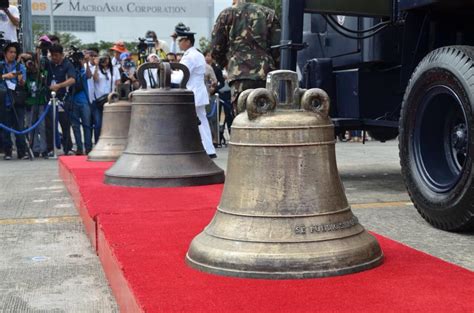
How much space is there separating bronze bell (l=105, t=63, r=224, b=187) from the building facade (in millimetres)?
57950

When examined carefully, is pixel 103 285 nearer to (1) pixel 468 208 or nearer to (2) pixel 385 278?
(2) pixel 385 278

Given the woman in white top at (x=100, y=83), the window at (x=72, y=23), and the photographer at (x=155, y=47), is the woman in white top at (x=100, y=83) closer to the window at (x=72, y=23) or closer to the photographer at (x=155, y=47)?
the photographer at (x=155, y=47)

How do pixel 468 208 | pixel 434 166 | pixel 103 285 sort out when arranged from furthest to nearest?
1. pixel 434 166
2. pixel 468 208
3. pixel 103 285

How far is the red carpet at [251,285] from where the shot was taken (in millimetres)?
2369

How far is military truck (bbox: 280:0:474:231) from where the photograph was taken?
3998mm

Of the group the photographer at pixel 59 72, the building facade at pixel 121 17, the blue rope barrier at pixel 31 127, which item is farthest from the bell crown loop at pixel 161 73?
the building facade at pixel 121 17

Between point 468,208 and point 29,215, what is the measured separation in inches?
131

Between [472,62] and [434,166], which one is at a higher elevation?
[472,62]

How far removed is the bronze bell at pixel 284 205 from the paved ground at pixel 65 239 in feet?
2.34

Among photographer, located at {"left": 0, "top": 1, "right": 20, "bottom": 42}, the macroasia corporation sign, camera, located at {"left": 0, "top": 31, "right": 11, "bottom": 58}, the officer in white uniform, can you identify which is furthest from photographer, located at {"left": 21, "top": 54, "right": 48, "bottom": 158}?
the macroasia corporation sign

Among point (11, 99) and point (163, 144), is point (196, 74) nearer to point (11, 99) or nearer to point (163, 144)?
point (163, 144)

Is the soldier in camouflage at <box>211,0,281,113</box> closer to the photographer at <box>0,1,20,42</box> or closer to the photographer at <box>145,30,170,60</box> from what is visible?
the photographer at <box>145,30,170,60</box>

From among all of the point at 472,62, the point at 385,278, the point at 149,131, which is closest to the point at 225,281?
the point at 385,278

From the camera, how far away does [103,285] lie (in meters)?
3.53
